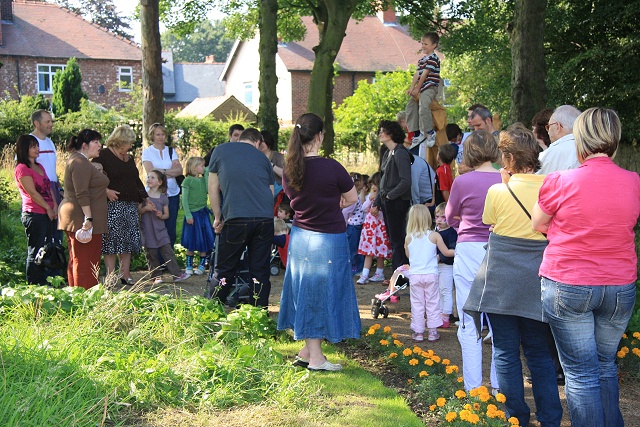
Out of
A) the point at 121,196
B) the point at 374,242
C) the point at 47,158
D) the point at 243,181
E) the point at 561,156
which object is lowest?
the point at 374,242

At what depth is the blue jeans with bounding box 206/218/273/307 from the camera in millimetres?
7621

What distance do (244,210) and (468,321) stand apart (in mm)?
2888

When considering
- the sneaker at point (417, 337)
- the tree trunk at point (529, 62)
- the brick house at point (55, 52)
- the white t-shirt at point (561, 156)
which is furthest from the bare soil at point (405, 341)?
the brick house at point (55, 52)

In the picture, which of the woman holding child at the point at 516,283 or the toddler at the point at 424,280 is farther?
the toddler at the point at 424,280

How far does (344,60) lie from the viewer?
171 ft

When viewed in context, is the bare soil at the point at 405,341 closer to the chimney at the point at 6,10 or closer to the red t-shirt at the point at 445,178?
the red t-shirt at the point at 445,178

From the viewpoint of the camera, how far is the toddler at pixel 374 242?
10164 mm

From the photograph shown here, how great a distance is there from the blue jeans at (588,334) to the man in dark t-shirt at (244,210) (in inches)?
147

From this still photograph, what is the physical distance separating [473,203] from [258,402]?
211 cm

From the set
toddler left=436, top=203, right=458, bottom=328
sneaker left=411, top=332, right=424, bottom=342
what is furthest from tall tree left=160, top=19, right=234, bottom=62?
sneaker left=411, top=332, right=424, bottom=342

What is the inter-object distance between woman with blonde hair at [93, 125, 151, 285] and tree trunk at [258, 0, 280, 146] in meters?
5.80

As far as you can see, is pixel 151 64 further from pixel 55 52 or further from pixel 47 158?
pixel 55 52

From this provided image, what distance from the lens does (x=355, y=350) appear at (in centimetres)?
696

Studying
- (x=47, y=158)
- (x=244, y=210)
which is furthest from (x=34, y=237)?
(x=244, y=210)
